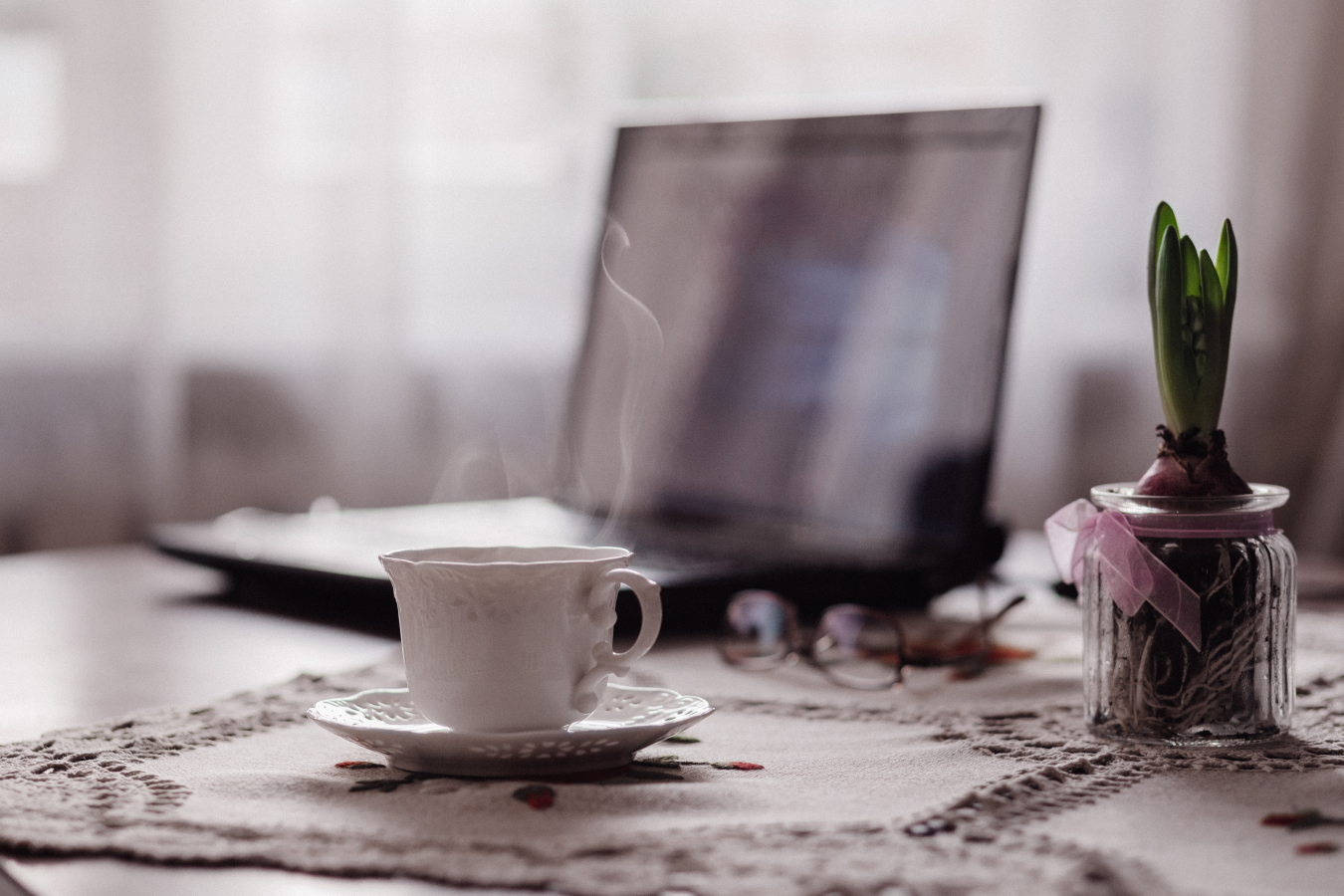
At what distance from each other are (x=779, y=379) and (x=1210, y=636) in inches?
22.3

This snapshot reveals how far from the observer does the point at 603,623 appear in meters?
0.62

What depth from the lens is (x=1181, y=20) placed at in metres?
2.02

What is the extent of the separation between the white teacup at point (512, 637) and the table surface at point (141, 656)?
0.45 feet

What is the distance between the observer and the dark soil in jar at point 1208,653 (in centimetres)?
62

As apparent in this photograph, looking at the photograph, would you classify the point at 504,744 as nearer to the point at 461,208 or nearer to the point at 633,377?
the point at 633,377

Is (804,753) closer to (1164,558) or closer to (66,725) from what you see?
(1164,558)

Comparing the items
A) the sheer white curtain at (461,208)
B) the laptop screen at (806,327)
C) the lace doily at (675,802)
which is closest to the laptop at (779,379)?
the laptop screen at (806,327)

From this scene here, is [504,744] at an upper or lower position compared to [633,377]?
lower


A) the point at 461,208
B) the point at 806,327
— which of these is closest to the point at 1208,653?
the point at 806,327

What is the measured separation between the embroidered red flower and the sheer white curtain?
1.42 metres

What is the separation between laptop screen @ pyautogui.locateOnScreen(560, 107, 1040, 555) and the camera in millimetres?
1007

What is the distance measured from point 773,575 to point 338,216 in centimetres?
121

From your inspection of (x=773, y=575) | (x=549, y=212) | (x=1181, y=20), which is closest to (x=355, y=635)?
(x=773, y=575)

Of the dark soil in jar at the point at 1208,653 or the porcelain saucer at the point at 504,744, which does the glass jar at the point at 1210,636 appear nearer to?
the dark soil in jar at the point at 1208,653
